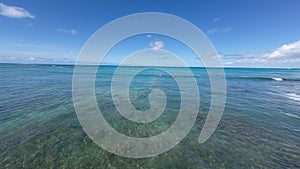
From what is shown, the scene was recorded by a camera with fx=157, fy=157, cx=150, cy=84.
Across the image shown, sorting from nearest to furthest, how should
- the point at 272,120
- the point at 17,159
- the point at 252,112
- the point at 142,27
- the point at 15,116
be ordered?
the point at 17,159 < the point at 142,27 < the point at 15,116 < the point at 272,120 < the point at 252,112

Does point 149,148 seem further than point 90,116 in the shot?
No

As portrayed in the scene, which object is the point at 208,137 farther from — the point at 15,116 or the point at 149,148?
the point at 15,116

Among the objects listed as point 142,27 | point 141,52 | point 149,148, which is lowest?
point 149,148

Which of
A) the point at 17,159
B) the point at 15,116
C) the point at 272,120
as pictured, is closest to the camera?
the point at 17,159

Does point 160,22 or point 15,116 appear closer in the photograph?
point 160,22

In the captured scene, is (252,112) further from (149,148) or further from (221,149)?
(149,148)

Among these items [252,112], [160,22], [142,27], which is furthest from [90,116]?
[252,112]

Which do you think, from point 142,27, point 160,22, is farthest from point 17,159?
Answer: point 160,22

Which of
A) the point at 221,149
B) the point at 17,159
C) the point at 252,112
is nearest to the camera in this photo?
the point at 17,159

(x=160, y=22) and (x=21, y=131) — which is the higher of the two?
(x=160, y=22)
